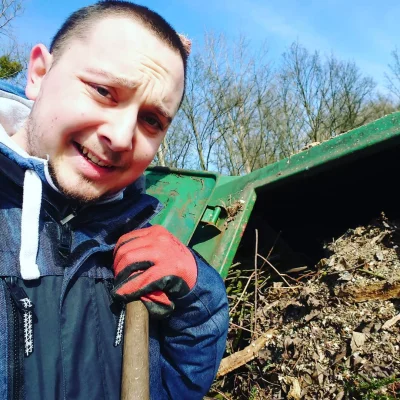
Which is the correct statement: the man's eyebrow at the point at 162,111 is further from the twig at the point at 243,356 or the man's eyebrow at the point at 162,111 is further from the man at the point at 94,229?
the twig at the point at 243,356

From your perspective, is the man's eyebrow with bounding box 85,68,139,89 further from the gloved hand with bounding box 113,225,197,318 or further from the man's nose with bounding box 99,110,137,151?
the gloved hand with bounding box 113,225,197,318

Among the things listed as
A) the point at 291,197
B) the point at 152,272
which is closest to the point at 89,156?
the point at 152,272

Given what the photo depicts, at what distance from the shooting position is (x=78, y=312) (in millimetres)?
1177

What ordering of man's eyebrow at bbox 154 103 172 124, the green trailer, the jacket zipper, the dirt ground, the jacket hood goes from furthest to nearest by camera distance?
the green trailer, the dirt ground, man's eyebrow at bbox 154 103 172 124, the jacket hood, the jacket zipper

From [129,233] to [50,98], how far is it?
46 centimetres

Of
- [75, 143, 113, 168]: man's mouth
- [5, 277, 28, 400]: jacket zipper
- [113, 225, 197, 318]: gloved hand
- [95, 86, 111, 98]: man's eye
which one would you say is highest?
[95, 86, 111, 98]: man's eye

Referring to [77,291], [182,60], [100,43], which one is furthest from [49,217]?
[182,60]

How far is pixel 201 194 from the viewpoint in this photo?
2637 mm

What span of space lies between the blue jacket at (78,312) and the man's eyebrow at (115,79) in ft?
1.02

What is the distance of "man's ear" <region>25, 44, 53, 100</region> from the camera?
1381 mm

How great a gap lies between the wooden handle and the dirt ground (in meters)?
1.09

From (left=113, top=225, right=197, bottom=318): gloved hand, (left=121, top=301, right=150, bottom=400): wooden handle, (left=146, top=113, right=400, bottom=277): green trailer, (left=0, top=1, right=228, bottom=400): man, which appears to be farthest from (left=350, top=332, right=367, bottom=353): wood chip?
(left=121, top=301, right=150, bottom=400): wooden handle

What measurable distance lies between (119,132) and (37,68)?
1.33ft

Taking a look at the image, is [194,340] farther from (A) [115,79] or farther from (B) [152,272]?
(A) [115,79]
